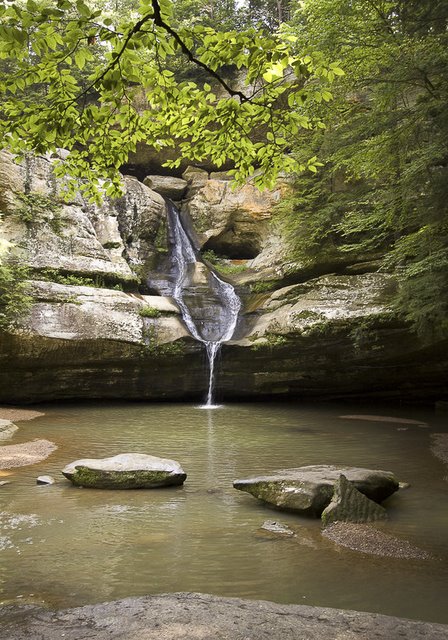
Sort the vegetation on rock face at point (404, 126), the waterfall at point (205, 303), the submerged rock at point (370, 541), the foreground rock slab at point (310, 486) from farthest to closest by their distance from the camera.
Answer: the waterfall at point (205, 303)
the vegetation on rock face at point (404, 126)
the foreground rock slab at point (310, 486)
the submerged rock at point (370, 541)

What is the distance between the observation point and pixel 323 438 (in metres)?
11.2

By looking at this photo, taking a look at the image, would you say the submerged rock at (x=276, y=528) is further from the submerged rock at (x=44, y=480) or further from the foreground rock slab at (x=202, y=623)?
the submerged rock at (x=44, y=480)

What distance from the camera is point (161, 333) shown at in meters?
16.5

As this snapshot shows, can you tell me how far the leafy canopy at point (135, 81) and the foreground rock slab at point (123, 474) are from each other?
4.44m

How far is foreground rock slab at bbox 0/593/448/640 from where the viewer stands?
2.96m

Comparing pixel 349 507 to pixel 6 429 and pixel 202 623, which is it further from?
pixel 6 429

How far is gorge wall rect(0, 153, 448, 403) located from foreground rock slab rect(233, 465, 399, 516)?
806 centimetres

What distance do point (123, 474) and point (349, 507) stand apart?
3377 mm

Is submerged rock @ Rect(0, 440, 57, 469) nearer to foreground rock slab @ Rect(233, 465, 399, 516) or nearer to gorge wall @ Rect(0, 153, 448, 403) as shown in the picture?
foreground rock slab @ Rect(233, 465, 399, 516)

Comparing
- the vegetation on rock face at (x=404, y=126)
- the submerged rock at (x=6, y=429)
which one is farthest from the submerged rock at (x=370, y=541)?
the submerged rock at (x=6, y=429)

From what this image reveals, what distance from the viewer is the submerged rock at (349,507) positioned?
575cm

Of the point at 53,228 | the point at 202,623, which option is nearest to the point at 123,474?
the point at 202,623

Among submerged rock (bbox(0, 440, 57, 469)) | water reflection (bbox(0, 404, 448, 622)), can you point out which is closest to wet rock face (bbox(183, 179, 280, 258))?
water reflection (bbox(0, 404, 448, 622))

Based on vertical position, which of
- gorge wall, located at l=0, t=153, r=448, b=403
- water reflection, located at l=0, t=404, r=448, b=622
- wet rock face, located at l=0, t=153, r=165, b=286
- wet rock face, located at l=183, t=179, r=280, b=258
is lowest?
water reflection, located at l=0, t=404, r=448, b=622
